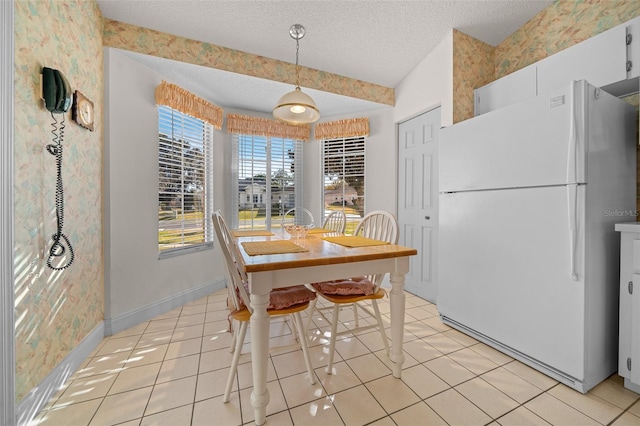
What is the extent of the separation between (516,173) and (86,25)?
314 centimetres

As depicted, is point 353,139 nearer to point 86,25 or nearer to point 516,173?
point 516,173

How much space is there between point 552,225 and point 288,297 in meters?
1.61

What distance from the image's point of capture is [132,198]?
2316mm

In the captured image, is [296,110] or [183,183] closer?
[296,110]

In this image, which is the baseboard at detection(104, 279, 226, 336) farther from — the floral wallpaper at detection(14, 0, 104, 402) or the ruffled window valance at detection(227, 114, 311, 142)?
the ruffled window valance at detection(227, 114, 311, 142)

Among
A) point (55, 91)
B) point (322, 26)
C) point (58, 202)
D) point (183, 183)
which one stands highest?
point (322, 26)

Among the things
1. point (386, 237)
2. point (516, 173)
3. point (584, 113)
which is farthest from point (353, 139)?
point (584, 113)

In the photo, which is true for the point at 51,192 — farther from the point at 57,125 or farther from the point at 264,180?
the point at 264,180

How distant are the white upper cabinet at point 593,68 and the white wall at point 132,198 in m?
3.20

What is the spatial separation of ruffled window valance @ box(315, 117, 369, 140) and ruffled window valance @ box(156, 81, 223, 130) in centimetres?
134

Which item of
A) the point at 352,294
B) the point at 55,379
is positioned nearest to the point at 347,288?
the point at 352,294

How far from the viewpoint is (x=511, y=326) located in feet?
5.83

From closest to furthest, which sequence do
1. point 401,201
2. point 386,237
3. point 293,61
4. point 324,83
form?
point 386,237, point 293,61, point 324,83, point 401,201

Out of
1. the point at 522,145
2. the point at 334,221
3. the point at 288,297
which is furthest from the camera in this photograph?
the point at 334,221
